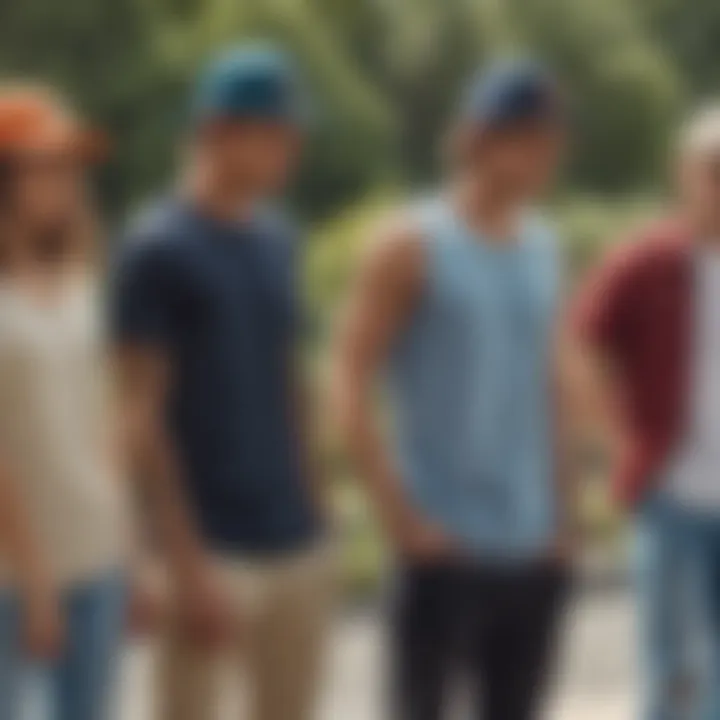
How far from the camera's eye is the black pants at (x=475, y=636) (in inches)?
83.0

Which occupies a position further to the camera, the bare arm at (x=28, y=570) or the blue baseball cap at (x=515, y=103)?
the blue baseball cap at (x=515, y=103)

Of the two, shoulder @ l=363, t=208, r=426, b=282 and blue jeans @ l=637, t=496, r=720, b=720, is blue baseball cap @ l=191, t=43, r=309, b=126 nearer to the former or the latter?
shoulder @ l=363, t=208, r=426, b=282

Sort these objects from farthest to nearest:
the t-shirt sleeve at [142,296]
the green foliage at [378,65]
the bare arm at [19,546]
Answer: the green foliage at [378,65] < the t-shirt sleeve at [142,296] < the bare arm at [19,546]

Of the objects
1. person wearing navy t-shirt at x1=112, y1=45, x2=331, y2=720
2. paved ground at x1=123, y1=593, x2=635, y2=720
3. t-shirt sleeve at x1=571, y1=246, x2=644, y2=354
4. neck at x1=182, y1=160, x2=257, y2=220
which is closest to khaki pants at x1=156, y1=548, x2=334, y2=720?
person wearing navy t-shirt at x1=112, y1=45, x2=331, y2=720

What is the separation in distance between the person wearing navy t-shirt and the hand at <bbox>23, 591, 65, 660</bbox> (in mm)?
169

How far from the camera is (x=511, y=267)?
2082mm

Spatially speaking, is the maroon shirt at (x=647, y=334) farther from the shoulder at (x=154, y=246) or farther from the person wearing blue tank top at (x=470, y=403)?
the shoulder at (x=154, y=246)

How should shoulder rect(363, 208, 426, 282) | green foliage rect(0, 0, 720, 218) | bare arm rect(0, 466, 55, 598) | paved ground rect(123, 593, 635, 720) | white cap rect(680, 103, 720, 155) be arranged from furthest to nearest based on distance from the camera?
paved ground rect(123, 593, 635, 720)
green foliage rect(0, 0, 720, 218)
white cap rect(680, 103, 720, 155)
shoulder rect(363, 208, 426, 282)
bare arm rect(0, 466, 55, 598)

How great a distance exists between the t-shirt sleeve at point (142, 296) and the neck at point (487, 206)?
34cm

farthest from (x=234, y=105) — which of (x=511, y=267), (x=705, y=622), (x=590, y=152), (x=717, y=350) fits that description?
(x=590, y=152)

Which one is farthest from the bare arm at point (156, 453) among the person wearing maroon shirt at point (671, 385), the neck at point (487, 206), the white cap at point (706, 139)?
the white cap at point (706, 139)

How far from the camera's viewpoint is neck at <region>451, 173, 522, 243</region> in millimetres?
2061

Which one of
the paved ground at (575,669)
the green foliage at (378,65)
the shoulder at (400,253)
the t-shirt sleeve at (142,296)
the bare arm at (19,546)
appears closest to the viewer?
the bare arm at (19,546)

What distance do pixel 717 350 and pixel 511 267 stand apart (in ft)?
1.03
